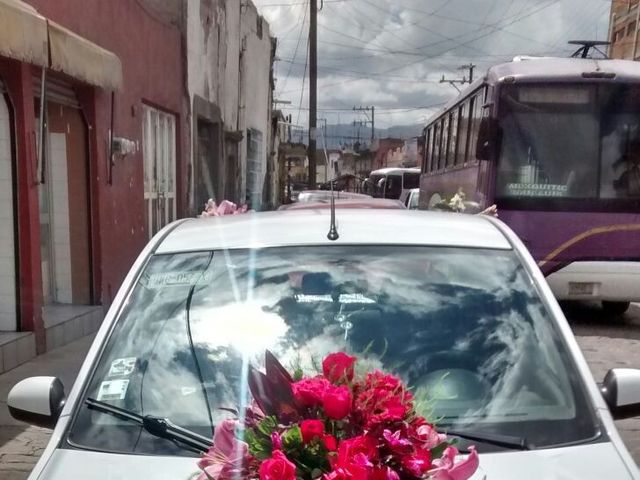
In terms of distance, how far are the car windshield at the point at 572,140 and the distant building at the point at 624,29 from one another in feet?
75.2

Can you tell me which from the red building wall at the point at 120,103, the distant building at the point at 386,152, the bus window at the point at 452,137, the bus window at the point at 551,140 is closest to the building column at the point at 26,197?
the red building wall at the point at 120,103

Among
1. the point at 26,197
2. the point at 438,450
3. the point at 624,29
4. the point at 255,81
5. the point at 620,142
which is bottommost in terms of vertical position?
the point at 438,450

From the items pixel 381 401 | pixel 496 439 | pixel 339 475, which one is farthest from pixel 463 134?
pixel 339 475

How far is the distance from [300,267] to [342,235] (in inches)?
9.2

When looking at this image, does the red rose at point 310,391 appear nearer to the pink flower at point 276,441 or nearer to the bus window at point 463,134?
the pink flower at point 276,441

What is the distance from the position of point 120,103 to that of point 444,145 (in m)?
6.58

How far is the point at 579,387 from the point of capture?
245 centimetres

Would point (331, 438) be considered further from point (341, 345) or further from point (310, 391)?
point (341, 345)

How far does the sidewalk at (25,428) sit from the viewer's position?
187 inches

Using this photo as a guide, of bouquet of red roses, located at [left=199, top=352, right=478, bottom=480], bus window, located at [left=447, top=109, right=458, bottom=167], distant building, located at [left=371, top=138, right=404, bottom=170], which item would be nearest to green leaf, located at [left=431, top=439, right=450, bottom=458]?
bouquet of red roses, located at [left=199, top=352, right=478, bottom=480]

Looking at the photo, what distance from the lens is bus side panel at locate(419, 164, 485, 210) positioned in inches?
408

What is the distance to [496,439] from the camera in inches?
87.0

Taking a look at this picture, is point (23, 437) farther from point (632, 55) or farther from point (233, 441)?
point (632, 55)

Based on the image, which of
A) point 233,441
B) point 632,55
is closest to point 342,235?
point 233,441
